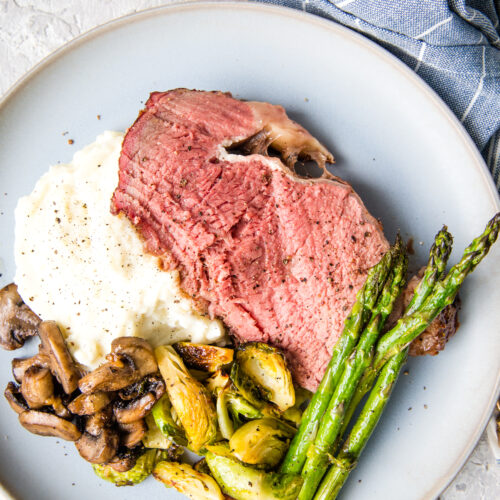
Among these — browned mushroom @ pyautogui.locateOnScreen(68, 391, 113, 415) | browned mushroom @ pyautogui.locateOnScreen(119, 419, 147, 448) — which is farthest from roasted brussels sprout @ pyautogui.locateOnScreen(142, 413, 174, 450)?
browned mushroom @ pyautogui.locateOnScreen(68, 391, 113, 415)

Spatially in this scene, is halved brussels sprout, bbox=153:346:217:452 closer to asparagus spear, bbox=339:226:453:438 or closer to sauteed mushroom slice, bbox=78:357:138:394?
sauteed mushroom slice, bbox=78:357:138:394

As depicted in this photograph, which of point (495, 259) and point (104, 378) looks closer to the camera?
point (104, 378)

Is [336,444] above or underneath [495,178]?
underneath

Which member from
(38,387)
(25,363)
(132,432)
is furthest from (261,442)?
(25,363)

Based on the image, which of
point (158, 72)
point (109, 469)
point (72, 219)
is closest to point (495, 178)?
point (158, 72)

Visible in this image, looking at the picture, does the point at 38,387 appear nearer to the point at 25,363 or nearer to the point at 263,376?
the point at 25,363

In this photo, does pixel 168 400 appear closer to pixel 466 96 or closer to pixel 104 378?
pixel 104 378

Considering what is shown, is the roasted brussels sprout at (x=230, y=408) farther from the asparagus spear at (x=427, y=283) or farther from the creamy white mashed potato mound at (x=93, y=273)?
the asparagus spear at (x=427, y=283)
